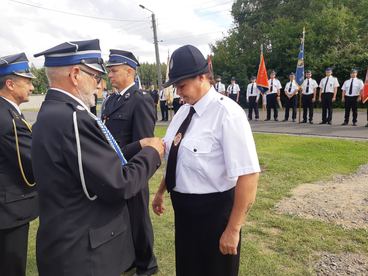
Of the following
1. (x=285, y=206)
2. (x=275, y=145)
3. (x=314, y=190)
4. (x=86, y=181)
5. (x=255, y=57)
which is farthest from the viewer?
(x=255, y=57)

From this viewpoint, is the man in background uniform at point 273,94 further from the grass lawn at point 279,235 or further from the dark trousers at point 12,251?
the dark trousers at point 12,251

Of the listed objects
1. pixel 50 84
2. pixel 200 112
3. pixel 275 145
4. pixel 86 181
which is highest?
pixel 50 84

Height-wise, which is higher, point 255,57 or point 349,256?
point 255,57

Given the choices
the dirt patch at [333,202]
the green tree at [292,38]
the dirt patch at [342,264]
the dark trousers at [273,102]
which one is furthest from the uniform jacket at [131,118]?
the green tree at [292,38]

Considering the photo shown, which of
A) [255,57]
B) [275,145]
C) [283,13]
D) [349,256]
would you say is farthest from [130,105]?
[283,13]

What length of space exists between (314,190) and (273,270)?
2.66 metres

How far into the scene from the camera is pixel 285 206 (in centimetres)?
514

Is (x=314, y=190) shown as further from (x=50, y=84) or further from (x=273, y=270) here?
(x=50, y=84)

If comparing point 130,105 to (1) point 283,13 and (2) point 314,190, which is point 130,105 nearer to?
(2) point 314,190

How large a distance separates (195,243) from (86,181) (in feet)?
3.33

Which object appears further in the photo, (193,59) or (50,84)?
(193,59)

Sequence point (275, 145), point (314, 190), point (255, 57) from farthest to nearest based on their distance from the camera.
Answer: point (255, 57), point (275, 145), point (314, 190)

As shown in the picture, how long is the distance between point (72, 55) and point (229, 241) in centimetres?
145

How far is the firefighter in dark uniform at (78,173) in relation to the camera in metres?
1.76
